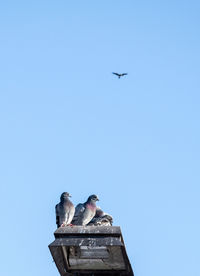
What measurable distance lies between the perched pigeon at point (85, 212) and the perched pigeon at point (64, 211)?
0.20m

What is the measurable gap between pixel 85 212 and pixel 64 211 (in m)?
0.48

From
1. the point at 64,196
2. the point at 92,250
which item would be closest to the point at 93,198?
the point at 64,196

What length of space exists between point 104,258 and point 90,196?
16.5 feet

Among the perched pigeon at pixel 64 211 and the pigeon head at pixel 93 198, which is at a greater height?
the pigeon head at pixel 93 198

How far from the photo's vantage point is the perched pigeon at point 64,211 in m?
11.3

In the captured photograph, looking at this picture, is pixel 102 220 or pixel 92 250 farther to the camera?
pixel 102 220

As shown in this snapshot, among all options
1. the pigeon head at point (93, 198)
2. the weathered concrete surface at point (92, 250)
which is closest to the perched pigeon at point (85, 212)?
the pigeon head at point (93, 198)

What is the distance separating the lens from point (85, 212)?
11844 millimetres

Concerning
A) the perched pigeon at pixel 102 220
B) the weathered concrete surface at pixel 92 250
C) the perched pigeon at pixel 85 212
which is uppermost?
the perched pigeon at pixel 85 212

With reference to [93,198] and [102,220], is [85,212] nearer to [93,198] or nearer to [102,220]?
[102,220]

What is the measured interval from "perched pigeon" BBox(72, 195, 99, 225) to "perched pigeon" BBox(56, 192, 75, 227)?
202 mm

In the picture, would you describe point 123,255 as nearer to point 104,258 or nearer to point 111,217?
point 104,258

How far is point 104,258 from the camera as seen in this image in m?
7.70

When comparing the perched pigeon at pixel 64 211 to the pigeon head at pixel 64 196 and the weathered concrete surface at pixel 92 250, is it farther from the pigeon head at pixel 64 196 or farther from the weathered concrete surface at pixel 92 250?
the weathered concrete surface at pixel 92 250
